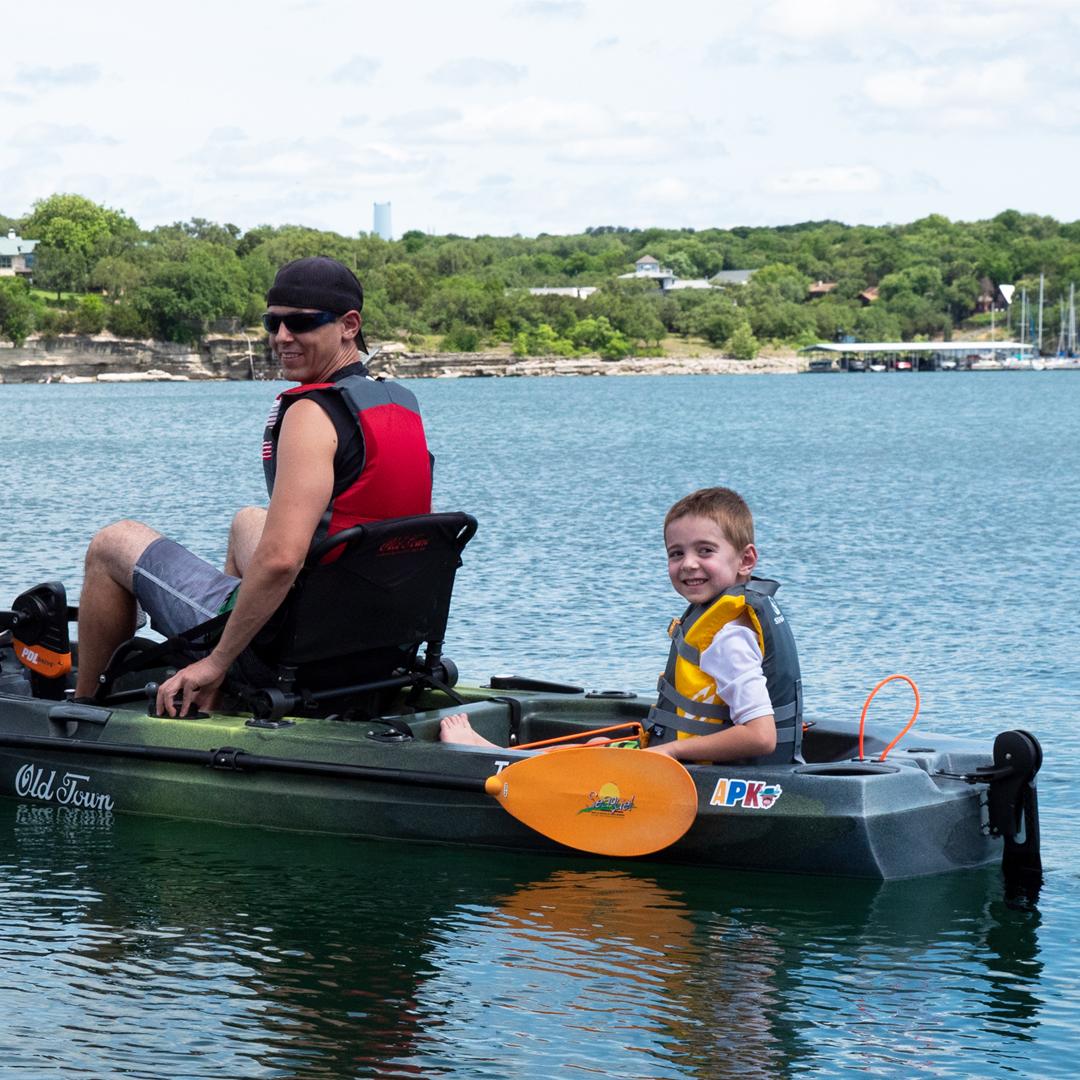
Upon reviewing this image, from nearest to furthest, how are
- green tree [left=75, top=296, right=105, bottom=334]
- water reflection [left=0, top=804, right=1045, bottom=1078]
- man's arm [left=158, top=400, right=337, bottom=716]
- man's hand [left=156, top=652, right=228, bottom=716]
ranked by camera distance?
water reflection [left=0, top=804, right=1045, bottom=1078]
man's arm [left=158, top=400, right=337, bottom=716]
man's hand [left=156, top=652, right=228, bottom=716]
green tree [left=75, top=296, right=105, bottom=334]


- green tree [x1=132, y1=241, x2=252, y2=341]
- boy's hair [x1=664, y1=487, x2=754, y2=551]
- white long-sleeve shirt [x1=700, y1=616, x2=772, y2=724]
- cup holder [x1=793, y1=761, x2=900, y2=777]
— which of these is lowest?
cup holder [x1=793, y1=761, x2=900, y2=777]

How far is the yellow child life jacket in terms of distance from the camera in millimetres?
6426

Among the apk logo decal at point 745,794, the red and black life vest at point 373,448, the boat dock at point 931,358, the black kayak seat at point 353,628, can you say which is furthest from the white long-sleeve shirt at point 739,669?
the boat dock at point 931,358

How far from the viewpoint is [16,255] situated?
574 ft

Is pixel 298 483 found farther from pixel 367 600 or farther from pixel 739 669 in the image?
pixel 739 669

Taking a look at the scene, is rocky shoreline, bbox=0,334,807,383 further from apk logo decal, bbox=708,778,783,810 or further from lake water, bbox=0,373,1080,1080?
apk logo decal, bbox=708,778,783,810

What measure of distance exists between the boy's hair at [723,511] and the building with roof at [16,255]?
174 meters

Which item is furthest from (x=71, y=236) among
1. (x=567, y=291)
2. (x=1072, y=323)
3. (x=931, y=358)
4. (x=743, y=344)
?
(x=1072, y=323)

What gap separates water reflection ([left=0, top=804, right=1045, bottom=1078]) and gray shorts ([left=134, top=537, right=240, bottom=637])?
36.7 inches

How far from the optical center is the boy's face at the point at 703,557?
637 cm

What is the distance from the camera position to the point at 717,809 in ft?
21.6

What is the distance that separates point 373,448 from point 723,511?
134cm

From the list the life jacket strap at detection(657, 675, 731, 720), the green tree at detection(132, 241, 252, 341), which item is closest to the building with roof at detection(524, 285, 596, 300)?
the green tree at detection(132, 241, 252, 341)

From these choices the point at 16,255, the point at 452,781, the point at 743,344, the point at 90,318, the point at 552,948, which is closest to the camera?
the point at 552,948
